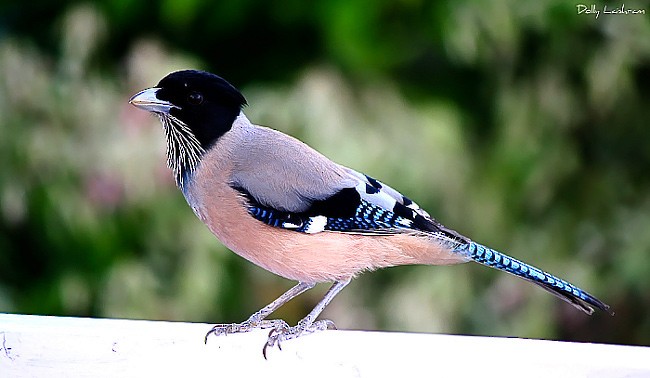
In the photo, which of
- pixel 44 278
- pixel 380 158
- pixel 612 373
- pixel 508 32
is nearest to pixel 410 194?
pixel 380 158

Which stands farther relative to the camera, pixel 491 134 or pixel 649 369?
pixel 491 134

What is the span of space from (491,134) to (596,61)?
48cm

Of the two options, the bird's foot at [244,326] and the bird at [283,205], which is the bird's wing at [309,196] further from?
the bird's foot at [244,326]

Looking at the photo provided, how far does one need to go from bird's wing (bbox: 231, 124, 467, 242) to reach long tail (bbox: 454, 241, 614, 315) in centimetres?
6

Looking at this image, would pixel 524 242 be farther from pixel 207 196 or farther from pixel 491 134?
pixel 207 196

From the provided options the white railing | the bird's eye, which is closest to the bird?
the bird's eye

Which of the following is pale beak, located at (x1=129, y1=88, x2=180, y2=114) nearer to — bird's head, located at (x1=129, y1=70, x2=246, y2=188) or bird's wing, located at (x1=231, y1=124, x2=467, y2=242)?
bird's head, located at (x1=129, y1=70, x2=246, y2=188)

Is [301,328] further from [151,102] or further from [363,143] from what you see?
[363,143]

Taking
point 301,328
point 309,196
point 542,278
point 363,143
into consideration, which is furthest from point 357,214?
point 363,143

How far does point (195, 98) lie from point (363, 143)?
4.71 feet

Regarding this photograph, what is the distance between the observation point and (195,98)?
2166mm

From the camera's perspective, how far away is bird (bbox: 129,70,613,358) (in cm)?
214

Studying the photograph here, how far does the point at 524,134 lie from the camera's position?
3.89 meters

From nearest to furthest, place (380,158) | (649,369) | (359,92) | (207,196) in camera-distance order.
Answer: (649,369) < (207,196) < (380,158) < (359,92)
